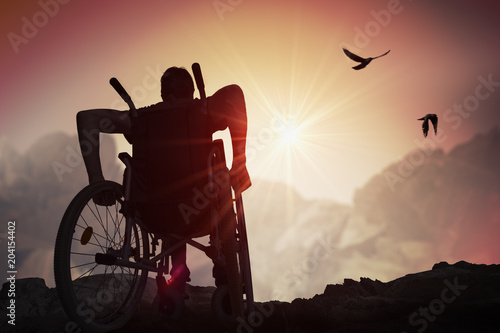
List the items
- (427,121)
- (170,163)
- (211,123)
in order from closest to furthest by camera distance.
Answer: (170,163) < (211,123) < (427,121)

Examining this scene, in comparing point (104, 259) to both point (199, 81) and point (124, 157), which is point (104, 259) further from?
point (199, 81)

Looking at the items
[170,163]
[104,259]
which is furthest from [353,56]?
[104,259]

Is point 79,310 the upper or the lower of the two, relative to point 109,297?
lower

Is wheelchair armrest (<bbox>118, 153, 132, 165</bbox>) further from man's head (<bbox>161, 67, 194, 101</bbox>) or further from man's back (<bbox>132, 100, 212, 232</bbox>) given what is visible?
man's head (<bbox>161, 67, 194, 101</bbox>)

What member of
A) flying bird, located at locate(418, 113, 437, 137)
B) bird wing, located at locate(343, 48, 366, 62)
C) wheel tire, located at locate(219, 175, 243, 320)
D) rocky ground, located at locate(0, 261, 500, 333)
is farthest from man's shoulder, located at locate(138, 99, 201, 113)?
flying bird, located at locate(418, 113, 437, 137)

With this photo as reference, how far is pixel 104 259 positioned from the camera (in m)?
2.69

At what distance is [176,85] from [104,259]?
1.73m

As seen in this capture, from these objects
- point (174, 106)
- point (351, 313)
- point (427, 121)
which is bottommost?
point (351, 313)

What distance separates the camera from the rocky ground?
118 inches

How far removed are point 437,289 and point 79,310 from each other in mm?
3966

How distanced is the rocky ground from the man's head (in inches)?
78.4

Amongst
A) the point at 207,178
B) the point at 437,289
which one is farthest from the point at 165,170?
the point at 437,289

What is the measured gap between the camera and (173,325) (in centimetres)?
313

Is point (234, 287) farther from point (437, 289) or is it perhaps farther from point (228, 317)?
point (437, 289)
